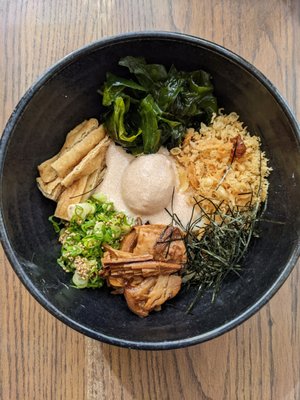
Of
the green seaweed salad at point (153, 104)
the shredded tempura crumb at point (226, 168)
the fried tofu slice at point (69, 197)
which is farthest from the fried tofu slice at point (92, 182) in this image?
the shredded tempura crumb at point (226, 168)

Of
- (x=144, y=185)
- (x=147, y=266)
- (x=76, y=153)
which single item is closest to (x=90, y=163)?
(x=76, y=153)

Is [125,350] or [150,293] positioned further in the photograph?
[125,350]

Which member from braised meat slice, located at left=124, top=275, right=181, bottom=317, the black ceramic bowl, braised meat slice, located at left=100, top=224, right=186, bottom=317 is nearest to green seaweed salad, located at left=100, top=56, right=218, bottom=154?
the black ceramic bowl

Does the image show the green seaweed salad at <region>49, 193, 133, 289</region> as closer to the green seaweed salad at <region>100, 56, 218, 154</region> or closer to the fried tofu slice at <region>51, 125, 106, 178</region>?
the fried tofu slice at <region>51, 125, 106, 178</region>

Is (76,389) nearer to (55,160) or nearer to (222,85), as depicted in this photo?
(55,160)

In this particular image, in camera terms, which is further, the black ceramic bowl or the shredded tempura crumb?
the shredded tempura crumb

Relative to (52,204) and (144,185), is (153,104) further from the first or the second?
(52,204)

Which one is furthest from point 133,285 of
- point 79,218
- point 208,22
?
point 208,22
